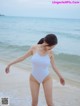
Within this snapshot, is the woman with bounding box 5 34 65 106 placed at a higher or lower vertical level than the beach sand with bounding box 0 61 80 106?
higher

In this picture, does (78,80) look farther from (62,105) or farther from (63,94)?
(62,105)

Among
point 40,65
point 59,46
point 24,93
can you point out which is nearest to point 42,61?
point 40,65

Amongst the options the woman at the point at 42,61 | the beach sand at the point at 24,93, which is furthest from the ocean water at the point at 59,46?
the woman at the point at 42,61

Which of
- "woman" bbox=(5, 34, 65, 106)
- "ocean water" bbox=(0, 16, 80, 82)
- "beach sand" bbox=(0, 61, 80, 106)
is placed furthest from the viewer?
"ocean water" bbox=(0, 16, 80, 82)

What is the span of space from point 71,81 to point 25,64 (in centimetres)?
264

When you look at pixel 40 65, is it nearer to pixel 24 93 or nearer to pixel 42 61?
pixel 42 61

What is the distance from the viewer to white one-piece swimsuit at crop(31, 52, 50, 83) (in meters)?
3.92

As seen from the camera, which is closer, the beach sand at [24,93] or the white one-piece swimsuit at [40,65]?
the white one-piece swimsuit at [40,65]

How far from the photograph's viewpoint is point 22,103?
5.04 metres

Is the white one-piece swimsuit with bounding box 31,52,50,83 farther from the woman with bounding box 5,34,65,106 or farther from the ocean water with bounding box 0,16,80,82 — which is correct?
the ocean water with bounding box 0,16,80,82

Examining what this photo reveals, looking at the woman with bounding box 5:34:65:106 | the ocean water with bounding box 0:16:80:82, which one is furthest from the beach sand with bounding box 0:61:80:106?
the ocean water with bounding box 0:16:80:82

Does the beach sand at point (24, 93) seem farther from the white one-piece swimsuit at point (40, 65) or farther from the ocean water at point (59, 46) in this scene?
the ocean water at point (59, 46)

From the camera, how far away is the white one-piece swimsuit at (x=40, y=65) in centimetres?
392

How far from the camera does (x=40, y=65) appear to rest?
3.96m
